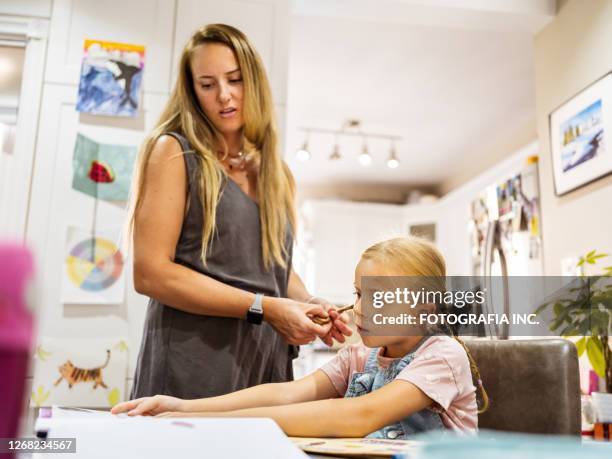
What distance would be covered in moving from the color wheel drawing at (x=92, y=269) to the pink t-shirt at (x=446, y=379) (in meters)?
1.35

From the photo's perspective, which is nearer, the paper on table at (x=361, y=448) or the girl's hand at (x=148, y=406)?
the paper on table at (x=361, y=448)

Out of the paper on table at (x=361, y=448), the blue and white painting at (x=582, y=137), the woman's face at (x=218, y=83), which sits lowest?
the paper on table at (x=361, y=448)

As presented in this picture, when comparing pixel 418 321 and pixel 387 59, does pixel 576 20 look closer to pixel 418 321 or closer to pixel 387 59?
pixel 387 59

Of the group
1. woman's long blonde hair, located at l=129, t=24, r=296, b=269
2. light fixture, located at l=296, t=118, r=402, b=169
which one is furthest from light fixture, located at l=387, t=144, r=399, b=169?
woman's long blonde hair, located at l=129, t=24, r=296, b=269

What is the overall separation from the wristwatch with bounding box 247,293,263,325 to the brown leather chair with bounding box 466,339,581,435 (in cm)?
40

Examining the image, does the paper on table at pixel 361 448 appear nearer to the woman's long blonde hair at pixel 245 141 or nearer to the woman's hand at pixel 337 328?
the woman's hand at pixel 337 328

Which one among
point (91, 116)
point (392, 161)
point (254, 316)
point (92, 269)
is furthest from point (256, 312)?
point (392, 161)

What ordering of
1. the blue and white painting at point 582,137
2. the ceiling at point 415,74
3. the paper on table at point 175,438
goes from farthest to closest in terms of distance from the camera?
the ceiling at point 415,74
the blue and white painting at point 582,137
the paper on table at point 175,438

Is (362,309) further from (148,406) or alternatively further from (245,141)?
(245,141)

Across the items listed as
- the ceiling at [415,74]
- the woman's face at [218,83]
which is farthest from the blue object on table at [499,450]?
the ceiling at [415,74]

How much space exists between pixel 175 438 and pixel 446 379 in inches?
20.4

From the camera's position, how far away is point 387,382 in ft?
2.83

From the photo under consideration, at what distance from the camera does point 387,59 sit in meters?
3.29

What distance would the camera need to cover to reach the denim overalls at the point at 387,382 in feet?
2.51
